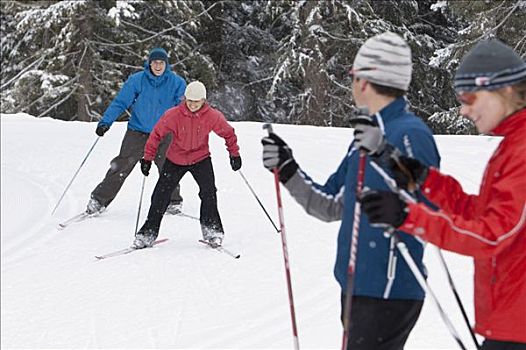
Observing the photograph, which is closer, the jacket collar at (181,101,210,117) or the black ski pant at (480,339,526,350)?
the black ski pant at (480,339,526,350)

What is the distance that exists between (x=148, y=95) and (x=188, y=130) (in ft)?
4.17

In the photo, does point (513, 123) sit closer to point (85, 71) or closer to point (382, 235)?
point (382, 235)

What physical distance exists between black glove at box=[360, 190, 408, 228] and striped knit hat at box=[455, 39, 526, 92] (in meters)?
0.50

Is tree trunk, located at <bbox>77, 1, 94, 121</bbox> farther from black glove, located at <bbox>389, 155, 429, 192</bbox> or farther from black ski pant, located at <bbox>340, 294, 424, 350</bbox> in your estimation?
black glove, located at <bbox>389, 155, 429, 192</bbox>

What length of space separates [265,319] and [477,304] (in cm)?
241

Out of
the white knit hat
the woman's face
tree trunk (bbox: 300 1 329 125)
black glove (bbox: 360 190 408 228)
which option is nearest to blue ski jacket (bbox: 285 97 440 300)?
the woman's face

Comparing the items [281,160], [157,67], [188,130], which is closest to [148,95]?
[157,67]

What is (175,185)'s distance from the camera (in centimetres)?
609

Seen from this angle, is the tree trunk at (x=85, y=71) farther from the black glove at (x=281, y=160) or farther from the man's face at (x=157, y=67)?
→ the black glove at (x=281, y=160)

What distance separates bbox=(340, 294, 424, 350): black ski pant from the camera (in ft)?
7.90

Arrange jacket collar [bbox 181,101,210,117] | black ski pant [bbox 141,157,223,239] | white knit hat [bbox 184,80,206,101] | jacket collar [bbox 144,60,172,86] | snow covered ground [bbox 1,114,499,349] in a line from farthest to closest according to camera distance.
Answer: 1. jacket collar [bbox 144,60,172,86]
2. black ski pant [bbox 141,157,223,239]
3. jacket collar [bbox 181,101,210,117]
4. white knit hat [bbox 184,80,206,101]
5. snow covered ground [bbox 1,114,499,349]

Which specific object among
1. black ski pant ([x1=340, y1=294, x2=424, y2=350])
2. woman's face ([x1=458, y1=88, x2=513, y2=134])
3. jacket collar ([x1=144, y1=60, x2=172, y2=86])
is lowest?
black ski pant ([x1=340, y1=294, x2=424, y2=350])

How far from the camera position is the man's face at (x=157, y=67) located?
22.7ft

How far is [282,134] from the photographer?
1191cm
